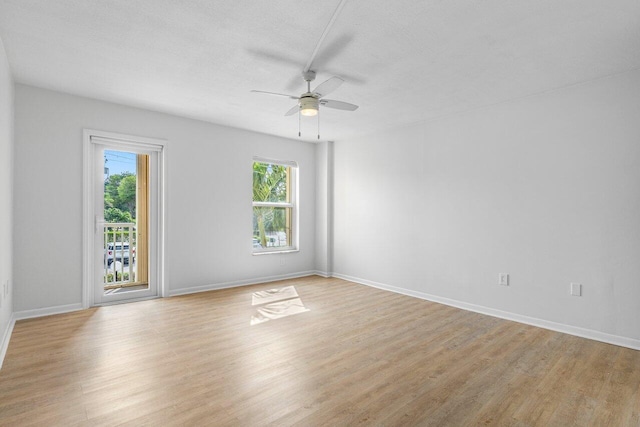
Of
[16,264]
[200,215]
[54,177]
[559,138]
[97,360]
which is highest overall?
[559,138]

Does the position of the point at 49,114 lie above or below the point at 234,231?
above

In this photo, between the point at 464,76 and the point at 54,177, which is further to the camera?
the point at 54,177

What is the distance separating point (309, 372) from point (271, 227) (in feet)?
12.0

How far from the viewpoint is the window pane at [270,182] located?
5.64 metres

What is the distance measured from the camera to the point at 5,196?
2988mm

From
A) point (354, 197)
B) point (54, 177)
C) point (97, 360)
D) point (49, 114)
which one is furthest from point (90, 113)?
point (354, 197)

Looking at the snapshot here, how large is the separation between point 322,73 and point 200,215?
9.28 feet

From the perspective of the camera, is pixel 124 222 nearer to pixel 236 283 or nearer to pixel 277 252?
pixel 236 283

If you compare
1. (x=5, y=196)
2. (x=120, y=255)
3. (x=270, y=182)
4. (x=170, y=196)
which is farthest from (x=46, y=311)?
(x=270, y=182)

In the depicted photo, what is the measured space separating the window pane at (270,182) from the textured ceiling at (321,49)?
5.97 feet

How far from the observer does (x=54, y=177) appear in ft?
12.3

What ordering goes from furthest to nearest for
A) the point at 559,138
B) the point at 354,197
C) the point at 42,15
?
the point at 354,197 < the point at 559,138 < the point at 42,15

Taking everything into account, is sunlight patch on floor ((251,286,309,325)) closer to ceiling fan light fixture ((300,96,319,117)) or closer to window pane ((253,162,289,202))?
window pane ((253,162,289,202))

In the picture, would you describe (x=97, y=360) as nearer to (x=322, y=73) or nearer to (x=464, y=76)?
(x=322, y=73)
